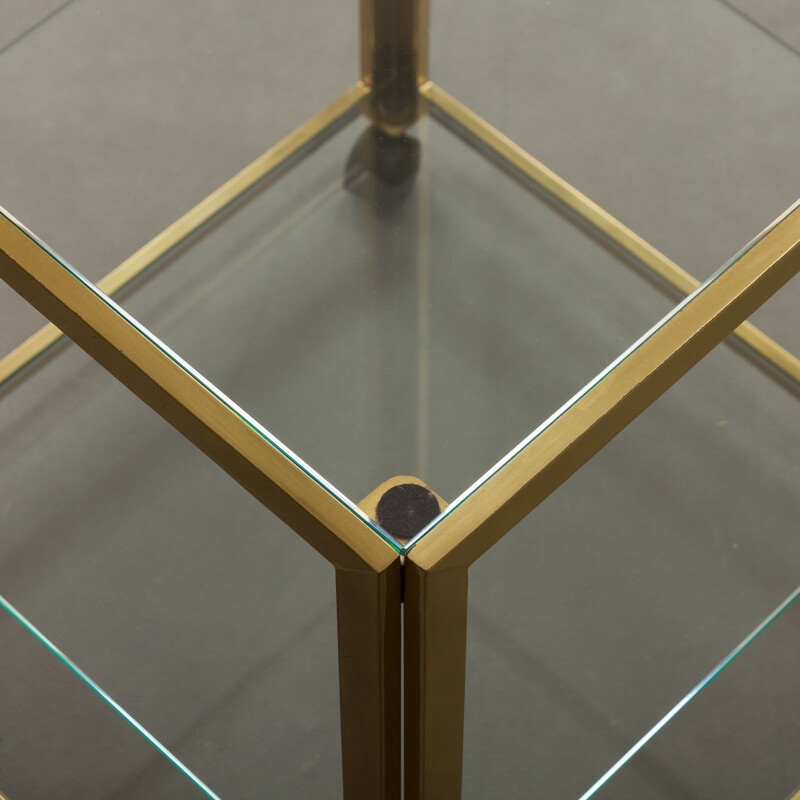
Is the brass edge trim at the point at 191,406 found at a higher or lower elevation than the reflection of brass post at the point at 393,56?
lower

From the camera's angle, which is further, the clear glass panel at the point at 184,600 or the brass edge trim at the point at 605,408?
the clear glass panel at the point at 184,600

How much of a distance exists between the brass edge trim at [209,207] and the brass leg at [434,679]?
0.29 metres

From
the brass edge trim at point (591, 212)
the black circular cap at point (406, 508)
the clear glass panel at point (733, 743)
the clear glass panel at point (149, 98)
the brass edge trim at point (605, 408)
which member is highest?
the clear glass panel at point (149, 98)

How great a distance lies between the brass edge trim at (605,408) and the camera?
1.68ft

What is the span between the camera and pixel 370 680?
0.57 meters

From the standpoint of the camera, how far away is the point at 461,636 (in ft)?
1.85

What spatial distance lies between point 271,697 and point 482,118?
16.3 inches

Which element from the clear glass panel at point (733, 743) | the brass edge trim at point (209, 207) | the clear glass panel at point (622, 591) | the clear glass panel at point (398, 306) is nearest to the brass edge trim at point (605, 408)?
the clear glass panel at point (398, 306)

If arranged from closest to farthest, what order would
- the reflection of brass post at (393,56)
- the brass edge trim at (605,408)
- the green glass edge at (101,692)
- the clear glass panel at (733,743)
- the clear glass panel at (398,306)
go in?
the brass edge trim at (605,408) < the clear glass panel at (398,306) < the green glass edge at (101,692) < the reflection of brass post at (393,56) < the clear glass panel at (733,743)

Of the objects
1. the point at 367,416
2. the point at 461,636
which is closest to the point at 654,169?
the point at 367,416

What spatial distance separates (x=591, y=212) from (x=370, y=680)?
1.10 feet

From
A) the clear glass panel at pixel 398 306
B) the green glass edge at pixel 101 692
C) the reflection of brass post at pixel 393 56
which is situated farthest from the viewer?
the reflection of brass post at pixel 393 56

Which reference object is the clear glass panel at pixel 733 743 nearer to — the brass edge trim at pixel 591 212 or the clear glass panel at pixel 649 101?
the brass edge trim at pixel 591 212

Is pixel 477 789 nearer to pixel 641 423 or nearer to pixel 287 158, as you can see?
pixel 641 423
